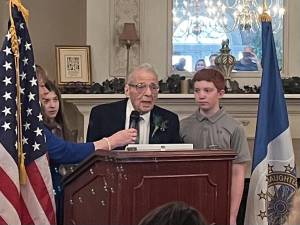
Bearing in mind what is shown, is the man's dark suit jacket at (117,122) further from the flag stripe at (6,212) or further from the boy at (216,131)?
the flag stripe at (6,212)

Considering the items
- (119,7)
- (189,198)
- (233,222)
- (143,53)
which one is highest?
(119,7)

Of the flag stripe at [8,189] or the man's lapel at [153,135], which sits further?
the man's lapel at [153,135]

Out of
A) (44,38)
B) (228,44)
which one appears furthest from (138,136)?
(44,38)

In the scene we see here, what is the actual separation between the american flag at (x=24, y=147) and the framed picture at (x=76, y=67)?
2498 millimetres

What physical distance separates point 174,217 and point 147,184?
1146mm

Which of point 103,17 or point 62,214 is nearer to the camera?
point 62,214

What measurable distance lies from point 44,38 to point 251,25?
2.00m

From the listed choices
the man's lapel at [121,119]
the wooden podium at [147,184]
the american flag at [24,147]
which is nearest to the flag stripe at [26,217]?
the american flag at [24,147]

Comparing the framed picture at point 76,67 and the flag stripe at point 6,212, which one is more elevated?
the framed picture at point 76,67

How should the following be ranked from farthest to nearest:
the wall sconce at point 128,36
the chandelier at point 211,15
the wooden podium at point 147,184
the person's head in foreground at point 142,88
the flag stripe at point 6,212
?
the chandelier at point 211,15
the wall sconce at point 128,36
the person's head in foreground at point 142,88
the flag stripe at point 6,212
the wooden podium at point 147,184

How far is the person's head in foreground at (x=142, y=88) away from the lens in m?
3.16

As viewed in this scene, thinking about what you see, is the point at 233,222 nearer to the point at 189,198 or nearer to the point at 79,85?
the point at 189,198

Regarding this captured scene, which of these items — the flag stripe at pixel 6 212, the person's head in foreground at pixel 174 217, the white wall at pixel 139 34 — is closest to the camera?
the person's head in foreground at pixel 174 217

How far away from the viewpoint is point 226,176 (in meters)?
2.76
